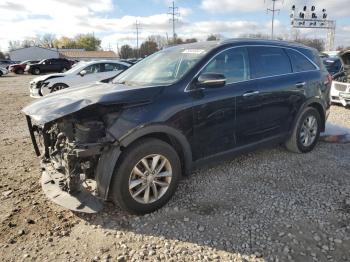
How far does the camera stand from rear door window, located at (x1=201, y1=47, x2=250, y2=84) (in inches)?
166

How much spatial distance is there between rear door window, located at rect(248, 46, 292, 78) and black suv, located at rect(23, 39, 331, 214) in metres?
0.02

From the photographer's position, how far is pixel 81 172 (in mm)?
3432

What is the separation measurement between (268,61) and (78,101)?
2859 millimetres

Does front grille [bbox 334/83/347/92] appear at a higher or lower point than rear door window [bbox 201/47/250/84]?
lower

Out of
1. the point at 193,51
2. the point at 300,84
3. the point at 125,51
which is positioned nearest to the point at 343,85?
the point at 300,84

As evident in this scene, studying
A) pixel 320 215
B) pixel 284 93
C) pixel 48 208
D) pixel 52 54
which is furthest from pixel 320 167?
pixel 52 54

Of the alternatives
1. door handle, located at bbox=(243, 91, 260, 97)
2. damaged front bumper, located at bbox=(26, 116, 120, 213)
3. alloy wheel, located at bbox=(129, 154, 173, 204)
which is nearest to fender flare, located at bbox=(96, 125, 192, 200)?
damaged front bumper, located at bbox=(26, 116, 120, 213)

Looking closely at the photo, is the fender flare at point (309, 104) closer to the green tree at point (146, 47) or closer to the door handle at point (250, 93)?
the door handle at point (250, 93)

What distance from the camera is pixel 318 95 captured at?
219 inches

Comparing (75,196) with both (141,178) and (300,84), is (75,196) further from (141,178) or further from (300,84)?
(300,84)

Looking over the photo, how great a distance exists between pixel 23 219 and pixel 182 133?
1957 mm

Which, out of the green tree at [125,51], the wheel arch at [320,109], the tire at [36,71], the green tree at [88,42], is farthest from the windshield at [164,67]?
the green tree at [88,42]

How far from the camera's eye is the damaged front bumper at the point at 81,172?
3.29 m

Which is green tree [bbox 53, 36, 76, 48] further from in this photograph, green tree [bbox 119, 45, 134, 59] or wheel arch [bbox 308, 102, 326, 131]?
wheel arch [bbox 308, 102, 326, 131]
